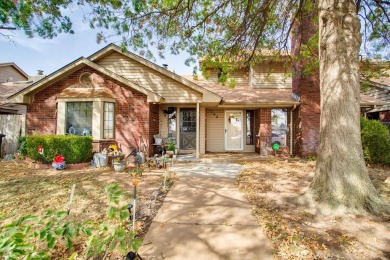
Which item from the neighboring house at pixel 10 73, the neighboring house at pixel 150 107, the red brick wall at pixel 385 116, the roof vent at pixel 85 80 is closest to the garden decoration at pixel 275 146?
the neighboring house at pixel 150 107

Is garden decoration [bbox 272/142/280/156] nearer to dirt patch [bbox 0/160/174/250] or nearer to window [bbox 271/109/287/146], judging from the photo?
window [bbox 271/109/287/146]

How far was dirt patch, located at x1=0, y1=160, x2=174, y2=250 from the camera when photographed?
4156 mm

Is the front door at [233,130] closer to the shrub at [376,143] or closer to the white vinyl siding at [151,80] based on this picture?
the white vinyl siding at [151,80]

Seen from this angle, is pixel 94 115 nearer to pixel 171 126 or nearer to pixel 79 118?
pixel 79 118

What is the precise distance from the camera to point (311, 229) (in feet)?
11.4

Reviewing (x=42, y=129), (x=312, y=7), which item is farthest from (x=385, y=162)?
(x=42, y=129)

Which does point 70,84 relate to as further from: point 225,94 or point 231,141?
point 231,141

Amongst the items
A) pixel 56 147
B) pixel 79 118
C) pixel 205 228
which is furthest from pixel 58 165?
pixel 205 228

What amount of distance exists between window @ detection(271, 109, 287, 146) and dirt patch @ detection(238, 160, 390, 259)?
20.8 feet

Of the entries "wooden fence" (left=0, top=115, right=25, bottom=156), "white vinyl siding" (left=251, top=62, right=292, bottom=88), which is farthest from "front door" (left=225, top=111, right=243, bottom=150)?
"wooden fence" (left=0, top=115, right=25, bottom=156)

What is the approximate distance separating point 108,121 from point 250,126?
7747 mm

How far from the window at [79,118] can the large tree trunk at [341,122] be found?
8600 mm

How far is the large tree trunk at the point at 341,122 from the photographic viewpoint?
4000mm

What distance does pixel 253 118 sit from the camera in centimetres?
1248
